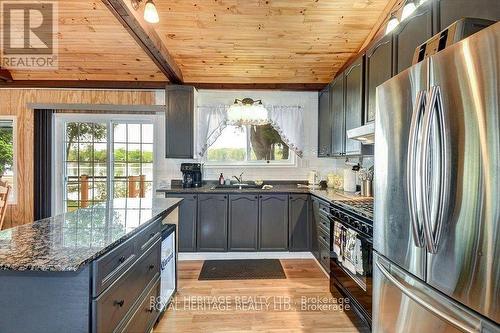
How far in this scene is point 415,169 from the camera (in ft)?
3.92

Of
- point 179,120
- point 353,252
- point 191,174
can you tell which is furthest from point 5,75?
point 353,252

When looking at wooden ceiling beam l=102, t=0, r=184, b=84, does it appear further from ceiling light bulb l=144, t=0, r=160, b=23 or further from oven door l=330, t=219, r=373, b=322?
oven door l=330, t=219, r=373, b=322

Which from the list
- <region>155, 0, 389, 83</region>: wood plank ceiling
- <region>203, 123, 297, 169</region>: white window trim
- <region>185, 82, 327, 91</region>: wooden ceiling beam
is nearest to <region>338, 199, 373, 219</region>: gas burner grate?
<region>203, 123, 297, 169</region>: white window trim

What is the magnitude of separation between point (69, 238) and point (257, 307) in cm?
182

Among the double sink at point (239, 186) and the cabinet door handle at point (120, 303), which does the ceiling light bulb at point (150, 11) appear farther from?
the double sink at point (239, 186)

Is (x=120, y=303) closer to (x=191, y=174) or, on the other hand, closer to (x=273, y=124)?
(x=191, y=174)

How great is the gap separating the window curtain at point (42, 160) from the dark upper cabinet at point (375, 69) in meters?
4.40

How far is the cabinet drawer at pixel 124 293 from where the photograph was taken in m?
1.32

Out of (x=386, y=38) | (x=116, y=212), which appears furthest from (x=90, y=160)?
(x=386, y=38)

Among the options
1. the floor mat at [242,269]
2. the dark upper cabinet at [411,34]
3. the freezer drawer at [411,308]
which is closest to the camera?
the freezer drawer at [411,308]

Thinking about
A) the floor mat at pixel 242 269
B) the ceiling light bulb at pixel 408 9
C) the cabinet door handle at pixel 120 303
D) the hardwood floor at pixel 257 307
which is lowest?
the hardwood floor at pixel 257 307

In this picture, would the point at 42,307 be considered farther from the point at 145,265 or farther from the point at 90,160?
the point at 90,160

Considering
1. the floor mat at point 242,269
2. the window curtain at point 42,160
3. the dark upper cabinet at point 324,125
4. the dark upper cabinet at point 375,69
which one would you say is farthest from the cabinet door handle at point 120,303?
the window curtain at point 42,160

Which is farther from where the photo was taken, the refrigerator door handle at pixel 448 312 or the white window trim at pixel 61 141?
the white window trim at pixel 61 141
